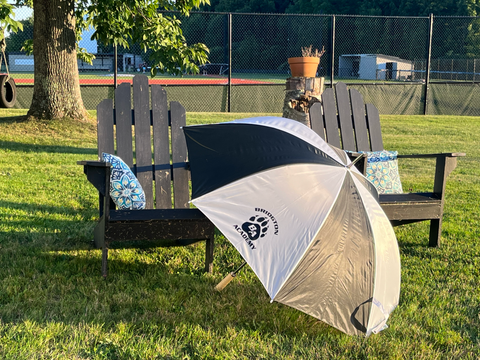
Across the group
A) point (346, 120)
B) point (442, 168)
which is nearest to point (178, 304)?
point (442, 168)

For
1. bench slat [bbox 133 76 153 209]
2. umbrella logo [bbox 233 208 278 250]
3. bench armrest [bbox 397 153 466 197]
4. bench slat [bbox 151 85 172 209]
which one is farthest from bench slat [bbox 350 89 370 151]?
umbrella logo [bbox 233 208 278 250]

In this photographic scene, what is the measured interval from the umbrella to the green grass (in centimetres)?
32

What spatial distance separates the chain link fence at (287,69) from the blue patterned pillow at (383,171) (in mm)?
6408

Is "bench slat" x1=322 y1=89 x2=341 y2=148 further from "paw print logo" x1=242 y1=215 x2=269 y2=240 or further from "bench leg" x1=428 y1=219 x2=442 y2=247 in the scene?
"paw print logo" x1=242 y1=215 x2=269 y2=240

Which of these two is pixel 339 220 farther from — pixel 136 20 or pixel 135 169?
pixel 136 20

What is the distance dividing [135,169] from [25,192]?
7.24 ft

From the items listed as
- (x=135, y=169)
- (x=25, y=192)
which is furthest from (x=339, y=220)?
(x=25, y=192)

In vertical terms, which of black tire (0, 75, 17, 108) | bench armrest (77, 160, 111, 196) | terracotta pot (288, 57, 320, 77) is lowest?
bench armrest (77, 160, 111, 196)

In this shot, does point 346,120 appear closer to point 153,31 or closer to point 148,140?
point 148,140

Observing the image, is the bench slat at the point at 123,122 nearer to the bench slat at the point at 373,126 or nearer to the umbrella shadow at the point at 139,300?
the umbrella shadow at the point at 139,300

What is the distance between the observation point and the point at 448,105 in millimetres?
14836

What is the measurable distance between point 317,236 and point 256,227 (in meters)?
0.30

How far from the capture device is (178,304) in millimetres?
3041

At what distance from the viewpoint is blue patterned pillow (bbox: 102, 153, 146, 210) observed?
371 cm
